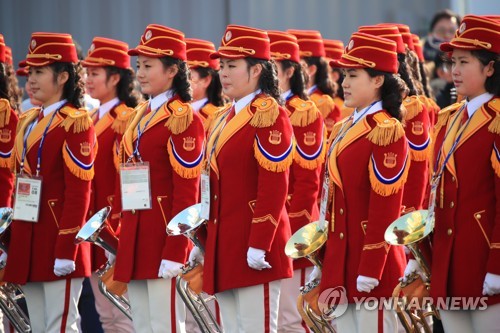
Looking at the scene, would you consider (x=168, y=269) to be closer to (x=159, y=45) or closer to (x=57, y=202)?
(x=57, y=202)

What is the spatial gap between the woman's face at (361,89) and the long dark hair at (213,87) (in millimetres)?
2613

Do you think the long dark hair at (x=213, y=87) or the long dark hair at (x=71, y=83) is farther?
the long dark hair at (x=213, y=87)

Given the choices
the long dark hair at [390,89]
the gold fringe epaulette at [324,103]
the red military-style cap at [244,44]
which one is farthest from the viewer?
the gold fringe epaulette at [324,103]

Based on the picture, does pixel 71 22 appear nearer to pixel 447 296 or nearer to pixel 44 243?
pixel 44 243

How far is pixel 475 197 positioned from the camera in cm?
551

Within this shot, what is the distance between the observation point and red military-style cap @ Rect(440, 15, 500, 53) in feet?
18.5

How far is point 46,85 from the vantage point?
767cm

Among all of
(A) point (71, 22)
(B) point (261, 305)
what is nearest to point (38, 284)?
(B) point (261, 305)

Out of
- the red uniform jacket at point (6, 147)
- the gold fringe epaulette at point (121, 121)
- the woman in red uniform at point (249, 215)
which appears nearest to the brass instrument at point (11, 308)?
the red uniform jacket at point (6, 147)

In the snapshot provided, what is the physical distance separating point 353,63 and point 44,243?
7.60ft

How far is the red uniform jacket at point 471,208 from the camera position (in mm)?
5477

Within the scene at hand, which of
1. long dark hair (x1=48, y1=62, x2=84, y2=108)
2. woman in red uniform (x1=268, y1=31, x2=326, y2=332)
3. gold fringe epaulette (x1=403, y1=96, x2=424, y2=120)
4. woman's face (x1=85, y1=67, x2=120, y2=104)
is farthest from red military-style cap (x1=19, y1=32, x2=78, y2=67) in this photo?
gold fringe epaulette (x1=403, y1=96, x2=424, y2=120)

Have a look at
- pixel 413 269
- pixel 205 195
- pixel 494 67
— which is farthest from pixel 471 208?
pixel 205 195

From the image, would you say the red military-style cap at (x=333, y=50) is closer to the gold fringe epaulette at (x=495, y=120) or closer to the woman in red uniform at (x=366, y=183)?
the woman in red uniform at (x=366, y=183)
